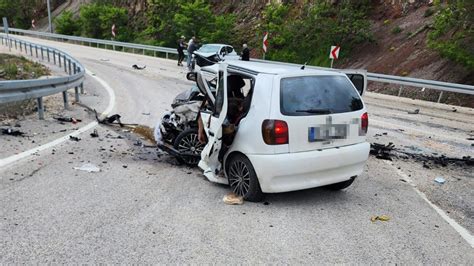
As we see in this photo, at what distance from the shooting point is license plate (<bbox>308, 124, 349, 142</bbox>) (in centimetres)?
469

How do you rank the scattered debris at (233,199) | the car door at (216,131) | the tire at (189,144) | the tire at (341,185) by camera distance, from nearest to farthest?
the scattered debris at (233,199) → the car door at (216,131) → the tire at (341,185) → the tire at (189,144)

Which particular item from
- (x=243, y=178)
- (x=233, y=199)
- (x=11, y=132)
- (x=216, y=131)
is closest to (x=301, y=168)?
(x=243, y=178)

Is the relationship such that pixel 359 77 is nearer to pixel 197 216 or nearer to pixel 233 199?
pixel 233 199

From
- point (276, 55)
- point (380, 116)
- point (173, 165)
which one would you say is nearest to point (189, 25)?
point (276, 55)

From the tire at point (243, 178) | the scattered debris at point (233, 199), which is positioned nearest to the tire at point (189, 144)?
the tire at point (243, 178)

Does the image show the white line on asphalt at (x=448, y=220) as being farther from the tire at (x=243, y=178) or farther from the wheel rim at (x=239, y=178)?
the wheel rim at (x=239, y=178)

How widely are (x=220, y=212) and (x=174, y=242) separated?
2.83ft

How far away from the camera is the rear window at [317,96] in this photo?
467 centimetres

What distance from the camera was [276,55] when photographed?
981 inches

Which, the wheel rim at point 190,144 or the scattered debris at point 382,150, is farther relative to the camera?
the scattered debris at point 382,150

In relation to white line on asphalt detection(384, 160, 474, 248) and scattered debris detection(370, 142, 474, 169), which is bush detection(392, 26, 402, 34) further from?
white line on asphalt detection(384, 160, 474, 248)

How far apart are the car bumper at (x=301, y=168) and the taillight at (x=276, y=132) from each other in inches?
6.3

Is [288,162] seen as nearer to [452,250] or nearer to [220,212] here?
[220,212]

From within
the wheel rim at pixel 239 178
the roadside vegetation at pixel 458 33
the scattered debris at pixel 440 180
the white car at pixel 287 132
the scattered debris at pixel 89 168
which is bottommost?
the scattered debris at pixel 440 180
